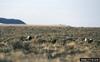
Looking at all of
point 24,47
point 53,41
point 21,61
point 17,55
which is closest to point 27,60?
point 21,61

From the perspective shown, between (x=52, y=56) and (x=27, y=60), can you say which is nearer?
(x=27, y=60)

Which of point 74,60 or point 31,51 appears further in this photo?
point 31,51

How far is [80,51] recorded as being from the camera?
24969mm

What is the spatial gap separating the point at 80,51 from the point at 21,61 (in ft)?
22.1

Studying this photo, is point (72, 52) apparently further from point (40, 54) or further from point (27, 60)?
point (27, 60)

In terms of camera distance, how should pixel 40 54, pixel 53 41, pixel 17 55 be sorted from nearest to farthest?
pixel 17 55 < pixel 40 54 < pixel 53 41

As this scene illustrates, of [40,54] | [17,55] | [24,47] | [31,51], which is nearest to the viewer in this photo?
[17,55]

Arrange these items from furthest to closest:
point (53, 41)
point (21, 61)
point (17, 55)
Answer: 1. point (53, 41)
2. point (17, 55)
3. point (21, 61)

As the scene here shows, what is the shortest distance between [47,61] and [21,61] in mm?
1566

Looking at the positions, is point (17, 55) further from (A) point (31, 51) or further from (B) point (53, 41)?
(B) point (53, 41)

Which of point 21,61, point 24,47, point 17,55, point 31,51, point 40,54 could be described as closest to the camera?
point 21,61

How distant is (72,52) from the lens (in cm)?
2445

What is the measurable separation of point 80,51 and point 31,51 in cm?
363

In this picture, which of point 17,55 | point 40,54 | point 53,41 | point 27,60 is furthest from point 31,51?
point 53,41
